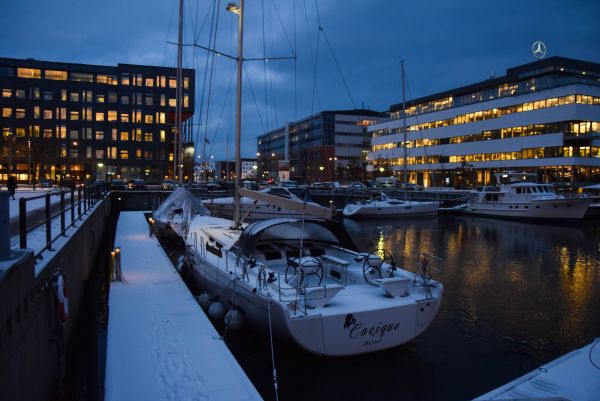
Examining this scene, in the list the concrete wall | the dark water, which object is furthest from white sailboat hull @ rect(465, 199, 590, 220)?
the concrete wall

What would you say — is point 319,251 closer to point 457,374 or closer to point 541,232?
point 457,374

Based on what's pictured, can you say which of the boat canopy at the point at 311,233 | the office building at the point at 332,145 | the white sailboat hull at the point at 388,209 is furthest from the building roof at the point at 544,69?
the boat canopy at the point at 311,233

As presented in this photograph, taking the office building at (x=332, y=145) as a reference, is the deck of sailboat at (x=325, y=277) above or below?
below

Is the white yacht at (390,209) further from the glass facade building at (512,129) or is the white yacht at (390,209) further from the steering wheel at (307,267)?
the steering wheel at (307,267)

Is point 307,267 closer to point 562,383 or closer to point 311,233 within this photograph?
point 311,233

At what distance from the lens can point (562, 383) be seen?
6176 millimetres

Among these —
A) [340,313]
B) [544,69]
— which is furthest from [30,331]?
[544,69]

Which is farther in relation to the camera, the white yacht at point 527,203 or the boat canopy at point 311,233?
the white yacht at point 527,203

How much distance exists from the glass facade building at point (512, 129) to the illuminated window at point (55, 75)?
6749 cm

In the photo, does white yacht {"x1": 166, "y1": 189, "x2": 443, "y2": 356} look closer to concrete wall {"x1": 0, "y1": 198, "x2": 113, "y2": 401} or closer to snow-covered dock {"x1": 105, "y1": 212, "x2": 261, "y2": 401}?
snow-covered dock {"x1": 105, "y1": 212, "x2": 261, "y2": 401}

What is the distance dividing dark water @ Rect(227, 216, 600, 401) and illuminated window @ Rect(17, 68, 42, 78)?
8937cm

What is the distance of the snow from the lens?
5789 millimetres

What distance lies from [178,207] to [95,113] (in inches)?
2880

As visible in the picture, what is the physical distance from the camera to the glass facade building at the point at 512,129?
63.4 metres
